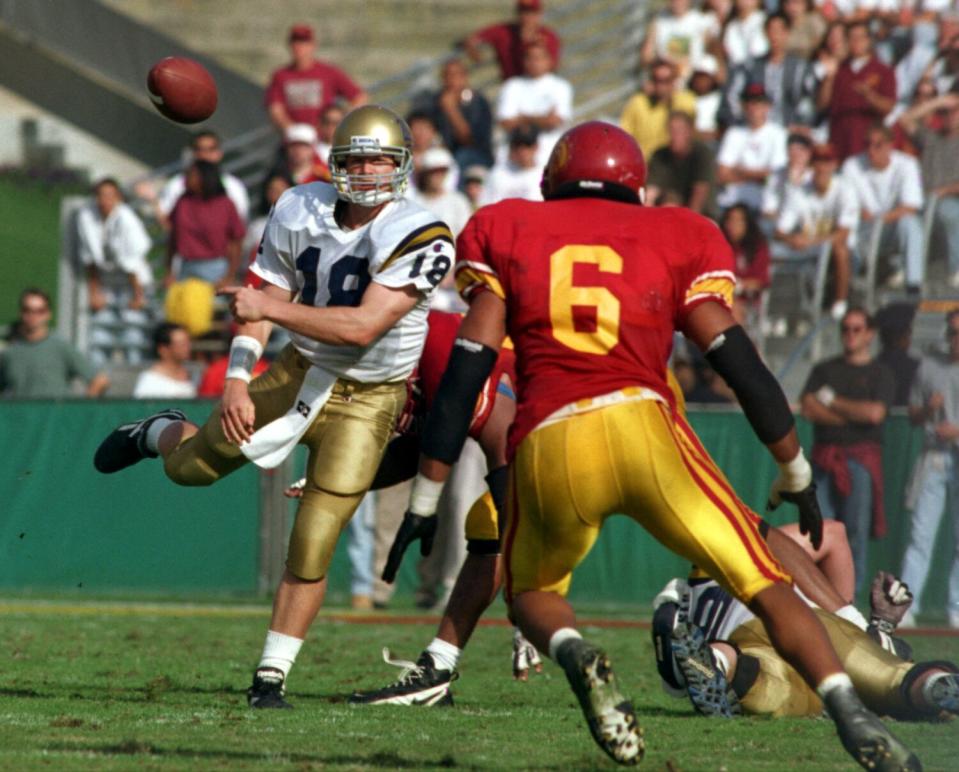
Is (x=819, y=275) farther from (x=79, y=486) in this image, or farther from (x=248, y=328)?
(x=248, y=328)

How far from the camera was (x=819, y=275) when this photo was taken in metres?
12.8

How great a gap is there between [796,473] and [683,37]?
11.2 meters

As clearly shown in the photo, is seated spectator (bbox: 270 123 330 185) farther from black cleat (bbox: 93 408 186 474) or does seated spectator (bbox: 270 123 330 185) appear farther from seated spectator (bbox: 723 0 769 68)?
black cleat (bbox: 93 408 186 474)

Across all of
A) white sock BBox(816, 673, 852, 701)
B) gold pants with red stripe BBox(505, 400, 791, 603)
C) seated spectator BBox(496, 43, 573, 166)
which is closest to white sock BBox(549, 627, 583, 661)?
gold pants with red stripe BBox(505, 400, 791, 603)

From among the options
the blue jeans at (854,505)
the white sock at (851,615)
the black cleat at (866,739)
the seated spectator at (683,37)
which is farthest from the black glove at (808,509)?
the seated spectator at (683,37)

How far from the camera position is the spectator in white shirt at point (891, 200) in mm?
12617

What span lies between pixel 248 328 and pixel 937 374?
610cm

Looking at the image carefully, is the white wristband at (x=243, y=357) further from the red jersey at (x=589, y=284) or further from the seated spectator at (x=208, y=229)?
the seated spectator at (x=208, y=229)

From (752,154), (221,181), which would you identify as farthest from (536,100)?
(221,181)

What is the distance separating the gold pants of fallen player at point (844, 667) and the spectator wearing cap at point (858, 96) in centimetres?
818

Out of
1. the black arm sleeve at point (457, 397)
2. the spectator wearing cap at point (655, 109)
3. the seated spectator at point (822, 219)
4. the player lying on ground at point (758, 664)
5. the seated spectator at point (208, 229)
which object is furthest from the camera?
the spectator wearing cap at point (655, 109)

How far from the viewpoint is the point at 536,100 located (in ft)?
48.0

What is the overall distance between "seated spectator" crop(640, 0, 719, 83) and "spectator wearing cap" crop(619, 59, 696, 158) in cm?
126

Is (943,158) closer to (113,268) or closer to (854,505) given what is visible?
(854,505)
